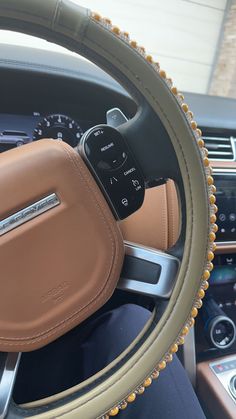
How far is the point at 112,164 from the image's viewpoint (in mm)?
692

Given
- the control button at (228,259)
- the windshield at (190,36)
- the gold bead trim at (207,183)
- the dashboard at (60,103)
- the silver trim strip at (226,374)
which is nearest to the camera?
the gold bead trim at (207,183)

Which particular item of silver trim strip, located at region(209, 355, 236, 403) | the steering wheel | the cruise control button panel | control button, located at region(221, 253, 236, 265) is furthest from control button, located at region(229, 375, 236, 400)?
the cruise control button panel

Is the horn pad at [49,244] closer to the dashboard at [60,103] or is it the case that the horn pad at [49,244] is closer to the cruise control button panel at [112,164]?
the cruise control button panel at [112,164]

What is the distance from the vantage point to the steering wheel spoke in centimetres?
71

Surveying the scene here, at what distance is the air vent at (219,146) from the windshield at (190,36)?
0.49 m

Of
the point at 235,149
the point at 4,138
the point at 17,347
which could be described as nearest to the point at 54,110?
the point at 4,138

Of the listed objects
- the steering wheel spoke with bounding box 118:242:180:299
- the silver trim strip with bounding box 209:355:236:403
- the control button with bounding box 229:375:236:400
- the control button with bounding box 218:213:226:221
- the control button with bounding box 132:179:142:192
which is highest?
the control button with bounding box 132:179:142:192

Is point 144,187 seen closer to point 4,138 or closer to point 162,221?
point 162,221

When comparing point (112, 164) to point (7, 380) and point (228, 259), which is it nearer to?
point (7, 380)

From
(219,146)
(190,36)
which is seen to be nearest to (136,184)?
(219,146)

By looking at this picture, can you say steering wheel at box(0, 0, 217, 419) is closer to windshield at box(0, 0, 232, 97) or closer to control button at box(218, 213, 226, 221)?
control button at box(218, 213, 226, 221)

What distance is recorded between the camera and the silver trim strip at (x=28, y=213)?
67 centimetres

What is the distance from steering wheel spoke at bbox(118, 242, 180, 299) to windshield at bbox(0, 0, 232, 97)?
3.60 ft

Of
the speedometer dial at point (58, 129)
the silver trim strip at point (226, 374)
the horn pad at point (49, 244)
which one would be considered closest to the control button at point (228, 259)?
the silver trim strip at point (226, 374)
